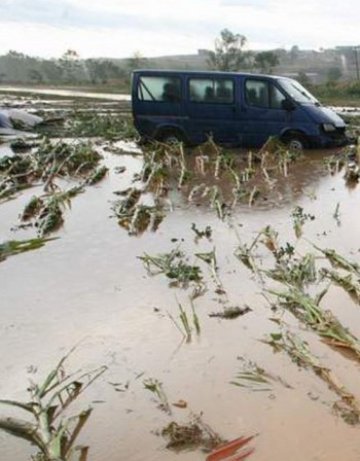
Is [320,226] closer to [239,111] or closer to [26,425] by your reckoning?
[26,425]

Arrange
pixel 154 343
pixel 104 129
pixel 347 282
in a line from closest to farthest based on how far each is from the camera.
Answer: pixel 154 343 → pixel 347 282 → pixel 104 129

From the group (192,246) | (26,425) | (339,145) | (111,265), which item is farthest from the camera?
(339,145)

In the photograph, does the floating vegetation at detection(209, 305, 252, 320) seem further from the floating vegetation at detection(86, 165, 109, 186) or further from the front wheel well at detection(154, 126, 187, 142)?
the front wheel well at detection(154, 126, 187, 142)

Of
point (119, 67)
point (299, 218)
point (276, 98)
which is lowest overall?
point (299, 218)

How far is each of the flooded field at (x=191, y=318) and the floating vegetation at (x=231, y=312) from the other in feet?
0.04

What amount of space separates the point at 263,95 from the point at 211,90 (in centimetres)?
118

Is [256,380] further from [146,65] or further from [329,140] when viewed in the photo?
[146,65]

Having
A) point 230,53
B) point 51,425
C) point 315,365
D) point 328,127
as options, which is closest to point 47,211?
point 315,365

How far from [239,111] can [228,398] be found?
1099 centimetres

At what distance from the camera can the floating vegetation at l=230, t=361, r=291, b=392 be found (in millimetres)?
4160

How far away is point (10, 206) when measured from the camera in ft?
32.4

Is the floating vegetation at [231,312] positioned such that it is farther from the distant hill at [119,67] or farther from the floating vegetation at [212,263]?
the distant hill at [119,67]

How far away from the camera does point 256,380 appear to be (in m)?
4.21

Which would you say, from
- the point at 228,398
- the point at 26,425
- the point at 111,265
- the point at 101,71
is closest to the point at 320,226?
the point at 111,265
